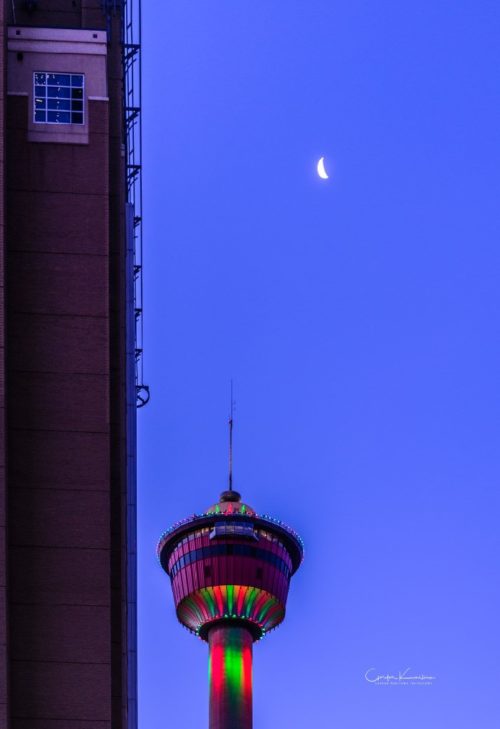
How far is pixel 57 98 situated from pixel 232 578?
389ft

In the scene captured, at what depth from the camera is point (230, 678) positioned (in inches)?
6594

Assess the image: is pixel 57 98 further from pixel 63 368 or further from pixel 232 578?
pixel 232 578

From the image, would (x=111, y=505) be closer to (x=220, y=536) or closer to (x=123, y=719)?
(x=123, y=719)

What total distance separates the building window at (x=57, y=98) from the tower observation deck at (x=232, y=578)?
4595 inches

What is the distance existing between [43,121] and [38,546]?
56.7 ft

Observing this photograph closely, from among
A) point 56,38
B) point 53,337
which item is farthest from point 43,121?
point 53,337

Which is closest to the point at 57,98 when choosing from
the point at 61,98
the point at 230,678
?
the point at 61,98

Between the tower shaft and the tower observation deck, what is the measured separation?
0.12 metres

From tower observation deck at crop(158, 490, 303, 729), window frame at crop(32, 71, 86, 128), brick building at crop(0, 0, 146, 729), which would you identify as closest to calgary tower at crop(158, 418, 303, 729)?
tower observation deck at crop(158, 490, 303, 729)

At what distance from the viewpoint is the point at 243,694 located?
167 metres

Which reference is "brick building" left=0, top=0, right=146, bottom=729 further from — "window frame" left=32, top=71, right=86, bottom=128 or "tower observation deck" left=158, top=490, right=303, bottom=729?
"tower observation deck" left=158, top=490, right=303, bottom=729

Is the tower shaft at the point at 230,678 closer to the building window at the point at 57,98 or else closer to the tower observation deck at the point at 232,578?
the tower observation deck at the point at 232,578

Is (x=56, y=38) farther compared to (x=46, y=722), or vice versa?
(x=56, y=38)

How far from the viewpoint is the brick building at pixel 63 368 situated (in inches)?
2090
